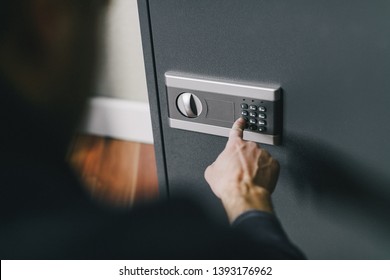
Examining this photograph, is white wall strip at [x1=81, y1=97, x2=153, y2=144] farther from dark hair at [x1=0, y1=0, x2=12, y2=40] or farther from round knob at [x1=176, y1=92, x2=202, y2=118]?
round knob at [x1=176, y1=92, x2=202, y2=118]

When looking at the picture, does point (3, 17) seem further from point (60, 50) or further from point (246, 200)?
point (60, 50)

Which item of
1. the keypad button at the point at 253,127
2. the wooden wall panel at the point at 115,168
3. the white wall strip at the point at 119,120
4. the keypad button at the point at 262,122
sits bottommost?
the wooden wall panel at the point at 115,168

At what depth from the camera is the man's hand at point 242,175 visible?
0.55 m

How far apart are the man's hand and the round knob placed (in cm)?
6

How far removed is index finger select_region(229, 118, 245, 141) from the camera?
24.2 inches

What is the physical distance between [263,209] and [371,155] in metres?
0.15

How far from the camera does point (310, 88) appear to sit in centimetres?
57

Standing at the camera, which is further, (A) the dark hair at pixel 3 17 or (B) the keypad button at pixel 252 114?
(A) the dark hair at pixel 3 17

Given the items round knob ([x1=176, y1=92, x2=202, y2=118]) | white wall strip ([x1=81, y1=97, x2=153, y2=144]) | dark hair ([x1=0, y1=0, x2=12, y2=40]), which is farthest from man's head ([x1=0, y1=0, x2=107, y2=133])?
round knob ([x1=176, y1=92, x2=202, y2=118])

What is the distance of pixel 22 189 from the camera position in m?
0.66

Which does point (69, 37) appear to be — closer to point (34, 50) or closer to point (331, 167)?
point (34, 50)

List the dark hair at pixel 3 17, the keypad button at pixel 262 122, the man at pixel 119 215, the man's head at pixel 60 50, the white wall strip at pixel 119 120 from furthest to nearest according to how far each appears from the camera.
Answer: the white wall strip at pixel 119 120 < the man's head at pixel 60 50 < the dark hair at pixel 3 17 < the keypad button at pixel 262 122 < the man at pixel 119 215

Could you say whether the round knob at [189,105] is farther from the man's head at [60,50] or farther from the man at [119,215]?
the man's head at [60,50]

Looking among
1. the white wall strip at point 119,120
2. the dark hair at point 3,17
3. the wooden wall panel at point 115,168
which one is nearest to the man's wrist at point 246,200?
the dark hair at point 3,17
